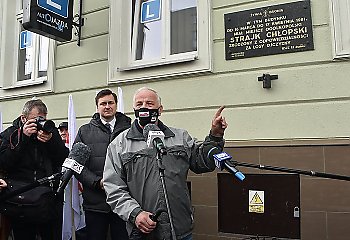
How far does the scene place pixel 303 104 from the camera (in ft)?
14.3

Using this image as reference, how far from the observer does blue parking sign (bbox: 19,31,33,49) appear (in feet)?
24.8

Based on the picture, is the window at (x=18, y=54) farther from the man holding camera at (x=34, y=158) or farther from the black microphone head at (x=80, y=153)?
the black microphone head at (x=80, y=153)

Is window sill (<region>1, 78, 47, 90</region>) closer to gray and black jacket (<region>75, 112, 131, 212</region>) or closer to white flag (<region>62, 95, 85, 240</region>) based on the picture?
white flag (<region>62, 95, 85, 240</region>)

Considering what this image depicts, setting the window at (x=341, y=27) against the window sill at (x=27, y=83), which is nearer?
the window at (x=341, y=27)

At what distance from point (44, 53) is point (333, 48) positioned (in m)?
4.95

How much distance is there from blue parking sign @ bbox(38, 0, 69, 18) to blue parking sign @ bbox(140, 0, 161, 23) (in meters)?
1.10

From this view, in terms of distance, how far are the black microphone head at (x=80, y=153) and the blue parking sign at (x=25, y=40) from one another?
4495 millimetres

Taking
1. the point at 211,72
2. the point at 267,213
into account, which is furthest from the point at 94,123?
the point at 267,213

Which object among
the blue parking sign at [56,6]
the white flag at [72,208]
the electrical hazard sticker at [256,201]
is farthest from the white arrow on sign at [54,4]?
the electrical hazard sticker at [256,201]

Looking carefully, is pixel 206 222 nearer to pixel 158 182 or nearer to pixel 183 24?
pixel 158 182

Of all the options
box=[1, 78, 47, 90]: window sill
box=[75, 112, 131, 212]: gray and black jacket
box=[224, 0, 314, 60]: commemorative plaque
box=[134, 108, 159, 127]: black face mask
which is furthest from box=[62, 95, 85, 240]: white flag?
box=[1, 78, 47, 90]: window sill

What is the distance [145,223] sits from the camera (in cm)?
263

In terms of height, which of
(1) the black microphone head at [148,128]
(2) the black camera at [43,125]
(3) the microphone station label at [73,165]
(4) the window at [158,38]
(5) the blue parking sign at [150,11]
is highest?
(5) the blue parking sign at [150,11]

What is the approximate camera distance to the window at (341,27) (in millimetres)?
4190
